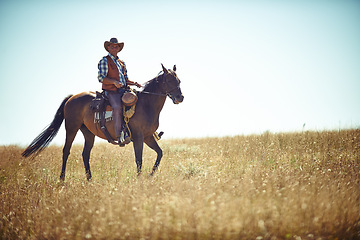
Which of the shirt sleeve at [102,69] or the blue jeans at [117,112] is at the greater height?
the shirt sleeve at [102,69]

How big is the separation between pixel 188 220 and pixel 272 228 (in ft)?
3.43

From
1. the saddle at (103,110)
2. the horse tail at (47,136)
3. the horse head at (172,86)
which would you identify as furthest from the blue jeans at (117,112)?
the horse tail at (47,136)

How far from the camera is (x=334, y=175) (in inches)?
196

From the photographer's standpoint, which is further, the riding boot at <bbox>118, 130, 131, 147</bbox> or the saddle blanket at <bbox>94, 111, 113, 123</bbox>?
the saddle blanket at <bbox>94, 111, 113, 123</bbox>

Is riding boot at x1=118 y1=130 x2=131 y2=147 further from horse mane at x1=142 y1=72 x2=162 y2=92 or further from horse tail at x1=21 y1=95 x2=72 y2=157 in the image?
horse tail at x1=21 y1=95 x2=72 y2=157

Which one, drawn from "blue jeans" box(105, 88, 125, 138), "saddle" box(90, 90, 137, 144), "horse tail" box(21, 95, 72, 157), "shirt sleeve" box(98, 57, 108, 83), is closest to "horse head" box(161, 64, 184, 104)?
"saddle" box(90, 90, 137, 144)

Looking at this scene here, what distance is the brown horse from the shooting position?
603 cm

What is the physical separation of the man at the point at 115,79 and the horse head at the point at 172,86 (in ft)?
3.20

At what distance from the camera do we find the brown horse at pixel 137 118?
603 cm

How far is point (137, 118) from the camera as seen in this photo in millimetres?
6059

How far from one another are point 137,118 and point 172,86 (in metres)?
1.24

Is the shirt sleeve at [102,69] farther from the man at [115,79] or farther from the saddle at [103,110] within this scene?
the saddle at [103,110]

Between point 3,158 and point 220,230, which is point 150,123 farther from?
point 3,158

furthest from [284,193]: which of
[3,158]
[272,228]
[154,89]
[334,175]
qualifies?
[3,158]
